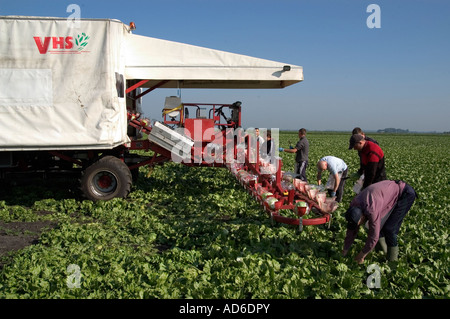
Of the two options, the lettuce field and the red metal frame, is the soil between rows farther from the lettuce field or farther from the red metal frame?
the red metal frame

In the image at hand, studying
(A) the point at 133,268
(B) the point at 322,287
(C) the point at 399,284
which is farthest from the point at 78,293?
(C) the point at 399,284

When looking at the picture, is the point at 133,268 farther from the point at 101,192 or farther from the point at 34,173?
the point at 34,173

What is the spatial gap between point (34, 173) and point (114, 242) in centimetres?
403

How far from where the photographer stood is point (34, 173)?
8.80 meters

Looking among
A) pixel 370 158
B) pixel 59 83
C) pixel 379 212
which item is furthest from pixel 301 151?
pixel 59 83

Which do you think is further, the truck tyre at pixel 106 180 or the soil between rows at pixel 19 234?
the truck tyre at pixel 106 180

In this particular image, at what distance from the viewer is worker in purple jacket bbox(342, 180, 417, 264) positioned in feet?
15.8

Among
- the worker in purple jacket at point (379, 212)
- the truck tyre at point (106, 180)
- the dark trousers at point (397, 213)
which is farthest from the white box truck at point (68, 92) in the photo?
the dark trousers at point (397, 213)

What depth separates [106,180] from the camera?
8.59 m

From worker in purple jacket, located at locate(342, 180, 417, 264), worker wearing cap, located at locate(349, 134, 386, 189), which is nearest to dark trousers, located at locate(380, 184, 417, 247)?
worker in purple jacket, located at locate(342, 180, 417, 264)

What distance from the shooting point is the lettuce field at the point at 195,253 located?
425 centimetres

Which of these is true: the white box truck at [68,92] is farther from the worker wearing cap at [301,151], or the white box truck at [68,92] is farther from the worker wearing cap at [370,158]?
the worker wearing cap at [370,158]

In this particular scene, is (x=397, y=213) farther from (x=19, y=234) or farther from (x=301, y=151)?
(x=19, y=234)

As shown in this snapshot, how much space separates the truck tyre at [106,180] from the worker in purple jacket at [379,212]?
5.15 meters
